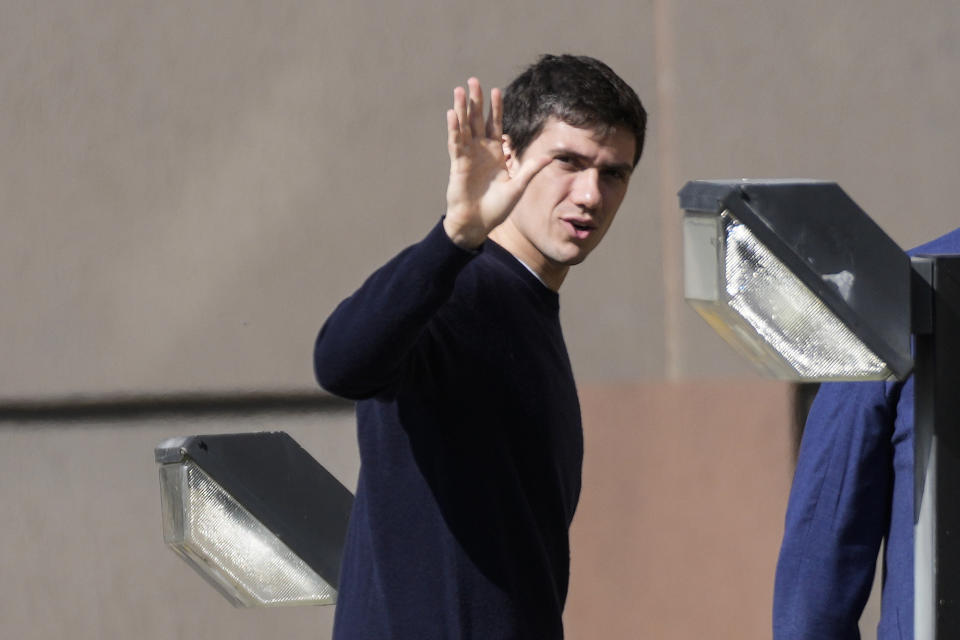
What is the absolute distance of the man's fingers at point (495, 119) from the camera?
5.58ft

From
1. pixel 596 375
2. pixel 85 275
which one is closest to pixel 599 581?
pixel 596 375

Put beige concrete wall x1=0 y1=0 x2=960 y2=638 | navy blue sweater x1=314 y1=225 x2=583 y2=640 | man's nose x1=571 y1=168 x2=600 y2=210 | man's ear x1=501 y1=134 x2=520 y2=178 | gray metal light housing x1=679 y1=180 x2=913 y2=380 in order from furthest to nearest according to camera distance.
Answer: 1. beige concrete wall x1=0 y1=0 x2=960 y2=638
2. man's ear x1=501 y1=134 x2=520 y2=178
3. man's nose x1=571 y1=168 x2=600 y2=210
4. navy blue sweater x1=314 y1=225 x2=583 y2=640
5. gray metal light housing x1=679 y1=180 x2=913 y2=380

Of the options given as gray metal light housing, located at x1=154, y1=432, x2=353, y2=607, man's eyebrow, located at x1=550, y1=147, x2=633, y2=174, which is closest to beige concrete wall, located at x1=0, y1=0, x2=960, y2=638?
gray metal light housing, located at x1=154, y1=432, x2=353, y2=607

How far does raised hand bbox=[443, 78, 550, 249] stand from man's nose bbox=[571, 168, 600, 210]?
11.6 inches

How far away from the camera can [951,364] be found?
1.57 meters

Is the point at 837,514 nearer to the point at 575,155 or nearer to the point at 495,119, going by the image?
the point at 575,155

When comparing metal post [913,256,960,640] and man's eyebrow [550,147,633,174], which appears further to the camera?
man's eyebrow [550,147,633,174]

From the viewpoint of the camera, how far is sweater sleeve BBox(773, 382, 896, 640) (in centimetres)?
222

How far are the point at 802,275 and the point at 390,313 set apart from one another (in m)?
0.44

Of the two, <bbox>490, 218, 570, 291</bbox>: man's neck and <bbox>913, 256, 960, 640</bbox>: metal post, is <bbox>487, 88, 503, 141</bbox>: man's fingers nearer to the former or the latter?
<bbox>490, 218, 570, 291</bbox>: man's neck

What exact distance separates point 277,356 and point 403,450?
2046mm

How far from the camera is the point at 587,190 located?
2021 millimetres

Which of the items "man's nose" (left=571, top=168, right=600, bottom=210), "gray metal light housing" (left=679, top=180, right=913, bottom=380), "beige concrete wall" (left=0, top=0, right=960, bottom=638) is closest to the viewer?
"gray metal light housing" (left=679, top=180, right=913, bottom=380)

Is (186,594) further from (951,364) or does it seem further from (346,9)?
(951,364)
